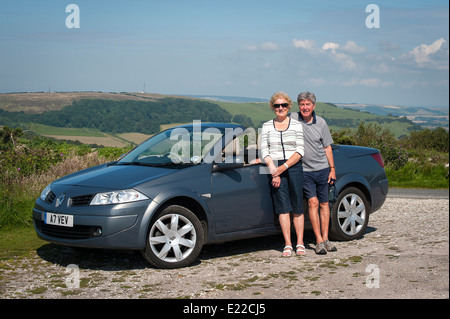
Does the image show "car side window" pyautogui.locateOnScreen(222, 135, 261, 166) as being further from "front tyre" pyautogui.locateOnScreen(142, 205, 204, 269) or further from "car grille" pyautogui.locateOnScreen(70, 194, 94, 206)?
"car grille" pyautogui.locateOnScreen(70, 194, 94, 206)

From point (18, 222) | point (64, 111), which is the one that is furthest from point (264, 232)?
point (64, 111)

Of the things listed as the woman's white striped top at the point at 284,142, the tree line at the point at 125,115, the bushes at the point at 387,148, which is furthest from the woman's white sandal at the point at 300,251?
the tree line at the point at 125,115

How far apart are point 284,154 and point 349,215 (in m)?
1.67

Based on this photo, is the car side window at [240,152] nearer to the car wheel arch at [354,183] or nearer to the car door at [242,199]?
the car door at [242,199]

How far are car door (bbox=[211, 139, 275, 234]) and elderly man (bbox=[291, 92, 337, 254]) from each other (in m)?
0.56

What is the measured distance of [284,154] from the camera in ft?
24.0

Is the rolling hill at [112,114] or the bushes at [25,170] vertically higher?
the rolling hill at [112,114]

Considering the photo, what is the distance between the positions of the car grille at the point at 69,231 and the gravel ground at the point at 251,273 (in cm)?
42

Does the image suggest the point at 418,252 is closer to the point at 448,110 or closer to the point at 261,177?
the point at 261,177

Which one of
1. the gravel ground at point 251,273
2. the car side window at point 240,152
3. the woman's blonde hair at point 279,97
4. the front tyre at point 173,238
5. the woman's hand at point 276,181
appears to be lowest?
the gravel ground at point 251,273

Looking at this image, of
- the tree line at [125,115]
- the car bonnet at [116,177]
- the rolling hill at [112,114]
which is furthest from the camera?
the tree line at [125,115]

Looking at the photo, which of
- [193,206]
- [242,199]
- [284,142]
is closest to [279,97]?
[284,142]

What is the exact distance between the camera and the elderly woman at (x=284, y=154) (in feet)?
24.0
